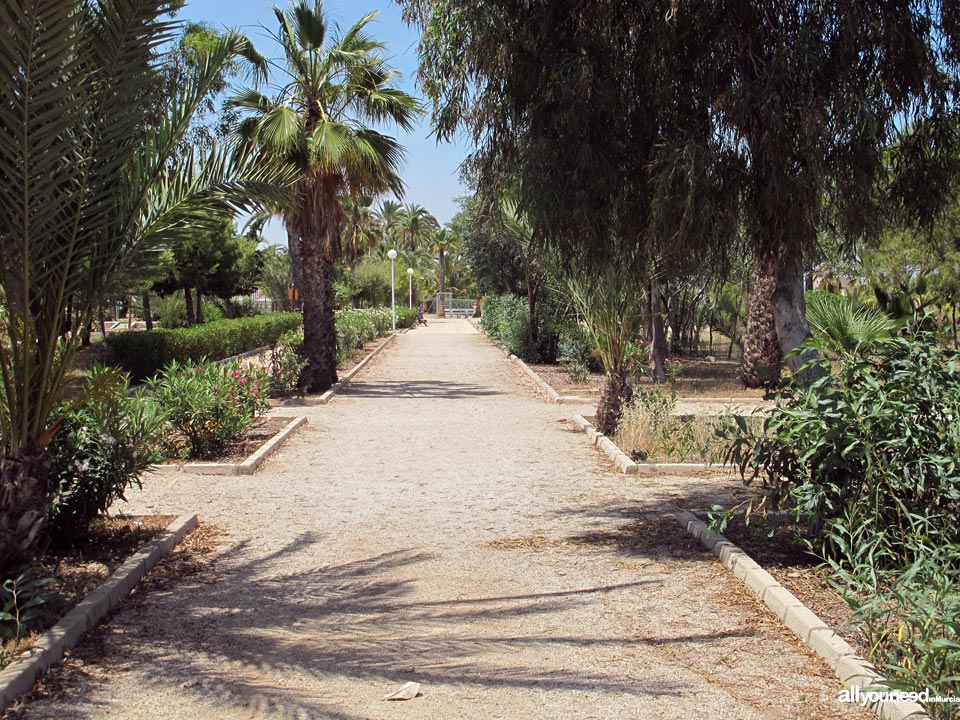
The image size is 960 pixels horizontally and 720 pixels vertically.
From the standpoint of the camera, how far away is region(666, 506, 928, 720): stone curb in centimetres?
362

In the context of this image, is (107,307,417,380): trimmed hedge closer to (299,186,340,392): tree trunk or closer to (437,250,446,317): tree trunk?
(299,186,340,392): tree trunk

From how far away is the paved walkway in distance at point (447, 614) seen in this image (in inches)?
155

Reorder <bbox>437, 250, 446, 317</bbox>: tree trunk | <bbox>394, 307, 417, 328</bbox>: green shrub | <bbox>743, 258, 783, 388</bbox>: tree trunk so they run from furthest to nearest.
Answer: <bbox>437, 250, 446, 317</bbox>: tree trunk → <bbox>394, 307, 417, 328</bbox>: green shrub → <bbox>743, 258, 783, 388</bbox>: tree trunk

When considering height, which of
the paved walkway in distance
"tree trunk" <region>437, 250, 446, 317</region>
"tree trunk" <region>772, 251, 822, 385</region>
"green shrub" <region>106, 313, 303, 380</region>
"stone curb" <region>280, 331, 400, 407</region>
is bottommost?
the paved walkway in distance

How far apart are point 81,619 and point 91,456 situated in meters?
1.52

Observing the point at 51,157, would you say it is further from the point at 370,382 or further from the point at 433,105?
the point at 370,382

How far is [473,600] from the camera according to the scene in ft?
17.5

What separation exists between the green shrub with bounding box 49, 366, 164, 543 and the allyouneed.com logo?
4.66m

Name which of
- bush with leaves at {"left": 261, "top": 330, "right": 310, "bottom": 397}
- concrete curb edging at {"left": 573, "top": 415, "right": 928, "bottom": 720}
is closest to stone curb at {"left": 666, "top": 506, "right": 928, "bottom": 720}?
concrete curb edging at {"left": 573, "top": 415, "right": 928, "bottom": 720}

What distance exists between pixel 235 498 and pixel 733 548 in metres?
4.58

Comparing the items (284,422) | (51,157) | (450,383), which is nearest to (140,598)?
(51,157)

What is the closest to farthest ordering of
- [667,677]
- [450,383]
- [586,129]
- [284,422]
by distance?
[667,677]
[586,129]
[284,422]
[450,383]

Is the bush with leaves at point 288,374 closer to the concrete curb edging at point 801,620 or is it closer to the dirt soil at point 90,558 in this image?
the dirt soil at point 90,558

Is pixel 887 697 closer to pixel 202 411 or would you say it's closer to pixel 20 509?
pixel 20 509
